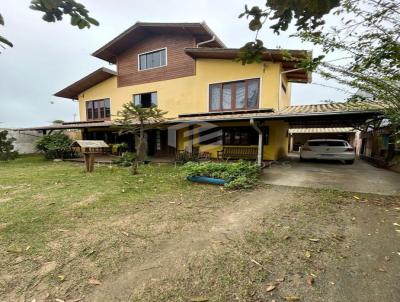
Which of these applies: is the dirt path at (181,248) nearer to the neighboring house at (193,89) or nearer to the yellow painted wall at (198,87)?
the neighboring house at (193,89)

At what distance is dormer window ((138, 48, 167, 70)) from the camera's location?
1425 centimetres

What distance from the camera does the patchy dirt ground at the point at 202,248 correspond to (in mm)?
2354

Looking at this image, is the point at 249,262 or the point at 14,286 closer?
the point at 14,286

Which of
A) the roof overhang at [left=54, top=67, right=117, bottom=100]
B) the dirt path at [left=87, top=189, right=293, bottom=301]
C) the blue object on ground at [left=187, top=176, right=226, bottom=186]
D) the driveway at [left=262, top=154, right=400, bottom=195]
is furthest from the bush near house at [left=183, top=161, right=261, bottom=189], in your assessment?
the roof overhang at [left=54, top=67, right=117, bottom=100]

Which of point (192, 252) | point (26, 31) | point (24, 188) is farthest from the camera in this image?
point (24, 188)

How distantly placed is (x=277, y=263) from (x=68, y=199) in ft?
16.8

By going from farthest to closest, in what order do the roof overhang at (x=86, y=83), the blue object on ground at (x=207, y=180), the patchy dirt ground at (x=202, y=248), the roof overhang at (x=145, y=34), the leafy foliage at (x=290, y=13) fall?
the roof overhang at (x=86, y=83) → the roof overhang at (x=145, y=34) → the blue object on ground at (x=207, y=180) → the patchy dirt ground at (x=202, y=248) → the leafy foliage at (x=290, y=13)

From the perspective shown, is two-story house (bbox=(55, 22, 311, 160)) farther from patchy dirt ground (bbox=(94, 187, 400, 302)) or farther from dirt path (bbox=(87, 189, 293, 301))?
patchy dirt ground (bbox=(94, 187, 400, 302))

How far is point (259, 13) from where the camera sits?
1631mm

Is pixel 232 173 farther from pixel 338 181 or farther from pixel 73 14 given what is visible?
pixel 73 14

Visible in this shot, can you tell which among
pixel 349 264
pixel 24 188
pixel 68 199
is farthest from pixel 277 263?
pixel 24 188

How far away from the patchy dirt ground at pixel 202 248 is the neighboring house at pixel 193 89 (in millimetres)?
5417

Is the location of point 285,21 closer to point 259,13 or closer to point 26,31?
point 259,13

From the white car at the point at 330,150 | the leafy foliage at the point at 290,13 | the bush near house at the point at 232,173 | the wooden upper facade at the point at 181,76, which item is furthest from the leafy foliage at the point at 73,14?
the white car at the point at 330,150
